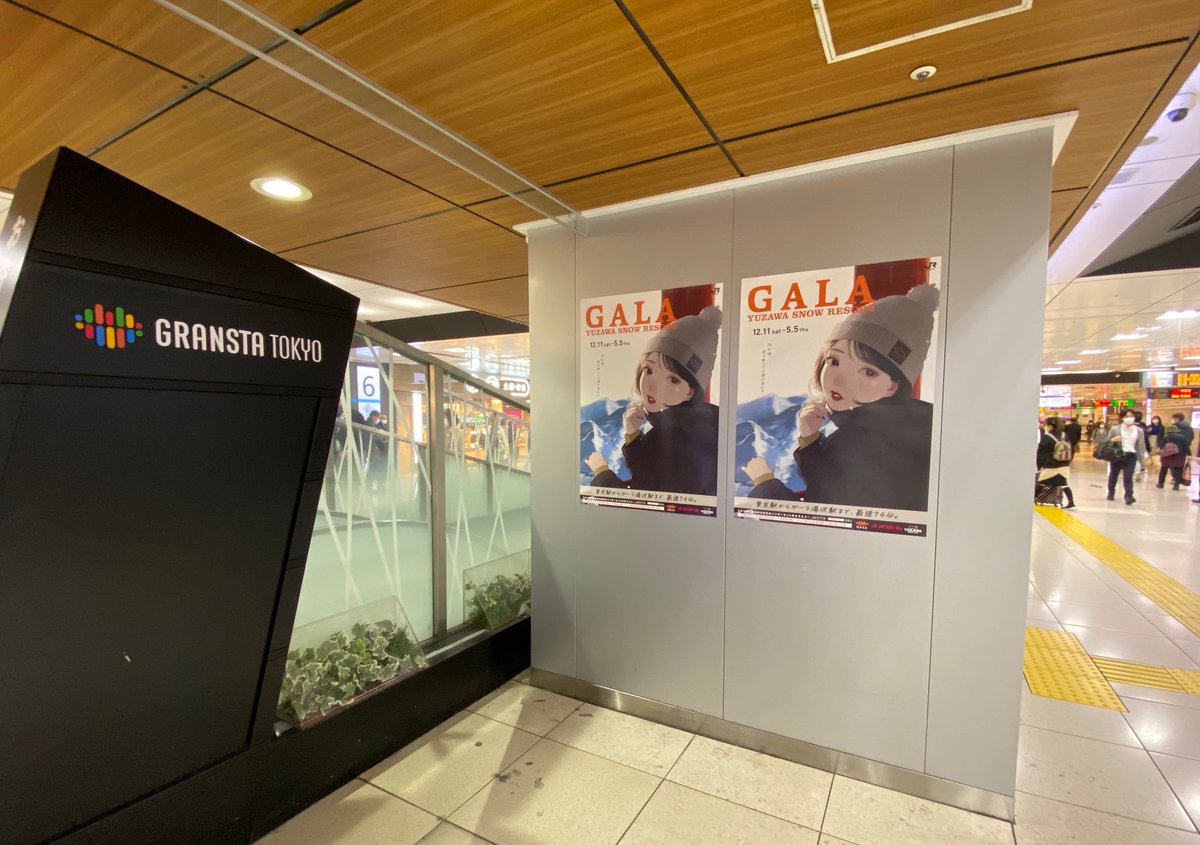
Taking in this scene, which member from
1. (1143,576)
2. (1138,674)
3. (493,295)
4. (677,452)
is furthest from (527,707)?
(1143,576)

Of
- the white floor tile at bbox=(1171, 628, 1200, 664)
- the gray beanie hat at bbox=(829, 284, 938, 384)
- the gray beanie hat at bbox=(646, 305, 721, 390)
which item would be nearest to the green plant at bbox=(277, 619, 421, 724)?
the gray beanie hat at bbox=(646, 305, 721, 390)

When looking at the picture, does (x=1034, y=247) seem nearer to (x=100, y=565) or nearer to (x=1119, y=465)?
(x=100, y=565)

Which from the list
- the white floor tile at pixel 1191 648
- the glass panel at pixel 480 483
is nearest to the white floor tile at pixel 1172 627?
the white floor tile at pixel 1191 648

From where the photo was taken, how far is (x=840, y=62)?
162cm

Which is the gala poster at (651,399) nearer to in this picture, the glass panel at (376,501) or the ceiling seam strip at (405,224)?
the ceiling seam strip at (405,224)

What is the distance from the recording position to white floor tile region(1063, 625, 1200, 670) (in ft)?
11.4

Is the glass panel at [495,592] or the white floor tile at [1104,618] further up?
the glass panel at [495,592]

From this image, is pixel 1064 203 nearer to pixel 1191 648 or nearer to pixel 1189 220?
pixel 1191 648

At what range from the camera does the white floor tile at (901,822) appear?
6.61 feet

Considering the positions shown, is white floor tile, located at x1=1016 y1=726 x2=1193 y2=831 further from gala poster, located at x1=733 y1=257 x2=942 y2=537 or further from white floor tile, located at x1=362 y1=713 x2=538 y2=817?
white floor tile, located at x1=362 y1=713 x2=538 y2=817

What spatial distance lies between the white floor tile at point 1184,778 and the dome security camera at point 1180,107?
3.24 metres

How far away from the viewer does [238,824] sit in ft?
6.12

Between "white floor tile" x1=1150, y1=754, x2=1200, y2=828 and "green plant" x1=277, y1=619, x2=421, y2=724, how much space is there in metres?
3.45

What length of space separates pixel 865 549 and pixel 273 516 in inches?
92.0
